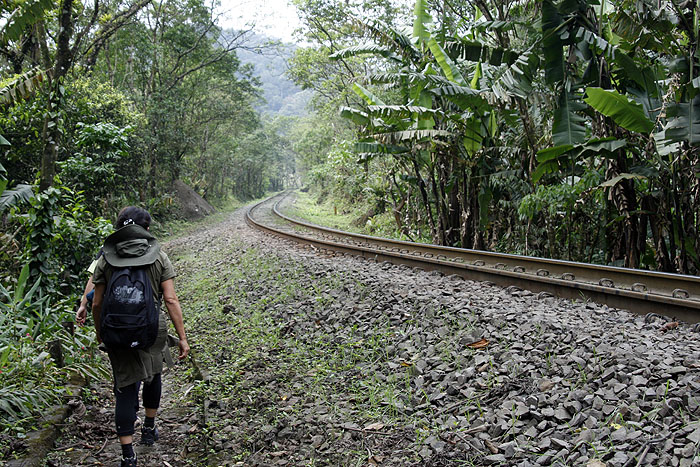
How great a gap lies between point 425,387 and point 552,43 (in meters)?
5.70

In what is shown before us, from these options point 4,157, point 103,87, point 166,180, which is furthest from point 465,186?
point 166,180

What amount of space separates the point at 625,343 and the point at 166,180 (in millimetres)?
25002

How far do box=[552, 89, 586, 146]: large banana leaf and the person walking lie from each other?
5577 mm

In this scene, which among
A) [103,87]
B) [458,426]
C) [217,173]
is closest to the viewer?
[458,426]

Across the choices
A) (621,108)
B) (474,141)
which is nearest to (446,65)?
(474,141)

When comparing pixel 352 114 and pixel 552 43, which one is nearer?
pixel 552 43

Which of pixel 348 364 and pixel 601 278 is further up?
pixel 601 278

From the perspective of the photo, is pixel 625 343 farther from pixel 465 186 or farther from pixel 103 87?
pixel 103 87

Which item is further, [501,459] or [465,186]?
[465,186]

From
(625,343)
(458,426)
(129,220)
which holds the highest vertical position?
(129,220)

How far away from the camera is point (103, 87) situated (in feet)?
48.9

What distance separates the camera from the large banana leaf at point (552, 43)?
21.8 ft

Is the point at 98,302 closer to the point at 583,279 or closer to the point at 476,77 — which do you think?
the point at 583,279

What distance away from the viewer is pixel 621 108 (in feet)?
19.3
